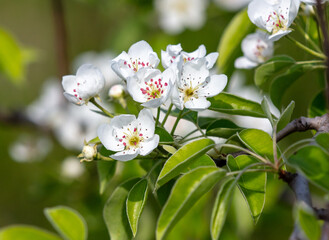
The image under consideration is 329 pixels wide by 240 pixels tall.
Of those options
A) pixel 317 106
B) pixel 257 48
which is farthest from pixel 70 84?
pixel 317 106

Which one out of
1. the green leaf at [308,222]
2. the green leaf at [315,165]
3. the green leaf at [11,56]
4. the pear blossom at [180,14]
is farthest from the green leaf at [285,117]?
the pear blossom at [180,14]

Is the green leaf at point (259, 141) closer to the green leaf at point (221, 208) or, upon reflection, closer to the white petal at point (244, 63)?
the green leaf at point (221, 208)

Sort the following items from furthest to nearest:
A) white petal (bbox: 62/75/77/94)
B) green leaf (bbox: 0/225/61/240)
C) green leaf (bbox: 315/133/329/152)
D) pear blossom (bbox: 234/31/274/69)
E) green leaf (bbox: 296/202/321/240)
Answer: pear blossom (bbox: 234/31/274/69) < green leaf (bbox: 0/225/61/240) < white petal (bbox: 62/75/77/94) < green leaf (bbox: 315/133/329/152) < green leaf (bbox: 296/202/321/240)

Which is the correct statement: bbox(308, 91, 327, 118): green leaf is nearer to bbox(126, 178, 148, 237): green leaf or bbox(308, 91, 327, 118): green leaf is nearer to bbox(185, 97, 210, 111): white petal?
bbox(185, 97, 210, 111): white petal

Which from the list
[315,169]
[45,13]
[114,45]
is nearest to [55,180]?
[114,45]

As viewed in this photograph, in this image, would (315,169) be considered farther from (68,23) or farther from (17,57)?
(68,23)

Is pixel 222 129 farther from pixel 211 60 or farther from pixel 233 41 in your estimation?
pixel 233 41

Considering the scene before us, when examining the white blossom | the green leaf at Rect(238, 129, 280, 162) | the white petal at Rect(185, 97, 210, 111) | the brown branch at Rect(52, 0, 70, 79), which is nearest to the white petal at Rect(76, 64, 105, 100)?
the white petal at Rect(185, 97, 210, 111)
